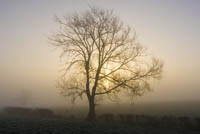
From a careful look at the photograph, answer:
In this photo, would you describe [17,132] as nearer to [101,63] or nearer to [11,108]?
[101,63]

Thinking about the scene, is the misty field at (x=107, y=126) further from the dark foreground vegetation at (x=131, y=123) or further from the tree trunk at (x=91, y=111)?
the tree trunk at (x=91, y=111)

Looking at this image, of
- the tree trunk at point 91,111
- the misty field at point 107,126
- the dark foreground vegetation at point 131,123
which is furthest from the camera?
the tree trunk at point 91,111

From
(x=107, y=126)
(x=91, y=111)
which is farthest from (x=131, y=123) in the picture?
(x=107, y=126)

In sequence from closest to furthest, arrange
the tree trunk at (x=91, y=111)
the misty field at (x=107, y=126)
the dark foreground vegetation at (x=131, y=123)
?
the misty field at (x=107, y=126) → the dark foreground vegetation at (x=131, y=123) → the tree trunk at (x=91, y=111)

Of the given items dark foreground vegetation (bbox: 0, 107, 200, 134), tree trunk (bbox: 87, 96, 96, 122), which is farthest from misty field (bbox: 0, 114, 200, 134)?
tree trunk (bbox: 87, 96, 96, 122)

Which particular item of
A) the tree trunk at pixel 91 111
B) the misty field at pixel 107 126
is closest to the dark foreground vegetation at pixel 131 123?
the misty field at pixel 107 126

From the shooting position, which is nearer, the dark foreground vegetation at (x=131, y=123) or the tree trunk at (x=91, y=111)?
the dark foreground vegetation at (x=131, y=123)

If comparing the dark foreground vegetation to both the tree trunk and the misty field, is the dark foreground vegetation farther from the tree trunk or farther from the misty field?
the tree trunk

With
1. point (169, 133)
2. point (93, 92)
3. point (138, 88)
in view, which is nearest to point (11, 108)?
point (93, 92)

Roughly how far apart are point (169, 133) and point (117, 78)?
36.5ft

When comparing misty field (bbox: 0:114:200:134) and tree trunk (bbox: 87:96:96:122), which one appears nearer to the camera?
misty field (bbox: 0:114:200:134)

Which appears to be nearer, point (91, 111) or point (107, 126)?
point (107, 126)

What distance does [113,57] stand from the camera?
3206 cm

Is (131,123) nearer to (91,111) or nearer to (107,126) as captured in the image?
(91,111)
